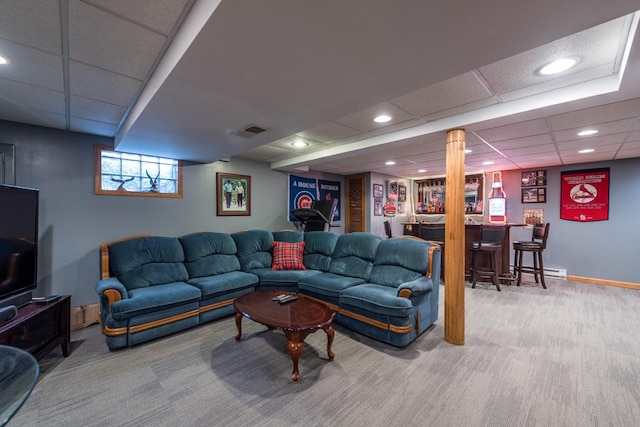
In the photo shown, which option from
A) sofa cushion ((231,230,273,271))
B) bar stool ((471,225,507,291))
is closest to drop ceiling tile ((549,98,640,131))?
bar stool ((471,225,507,291))

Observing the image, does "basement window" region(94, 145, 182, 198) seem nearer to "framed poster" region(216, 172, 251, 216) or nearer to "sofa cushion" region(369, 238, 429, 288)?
"framed poster" region(216, 172, 251, 216)

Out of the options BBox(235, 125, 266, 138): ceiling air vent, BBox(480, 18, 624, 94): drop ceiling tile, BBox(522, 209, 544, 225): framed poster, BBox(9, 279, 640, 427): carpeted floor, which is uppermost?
BBox(480, 18, 624, 94): drop ceiling tile

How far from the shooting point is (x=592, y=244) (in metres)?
5.16

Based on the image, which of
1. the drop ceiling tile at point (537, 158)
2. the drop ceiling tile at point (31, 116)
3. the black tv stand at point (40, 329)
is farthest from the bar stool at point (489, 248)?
the drop ceiling tile at point (31, 116)

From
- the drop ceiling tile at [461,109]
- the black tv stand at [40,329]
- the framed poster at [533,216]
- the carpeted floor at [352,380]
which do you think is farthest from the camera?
the framed poster at [533,216]

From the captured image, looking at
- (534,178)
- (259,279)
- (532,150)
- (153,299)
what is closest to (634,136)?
(532,150)

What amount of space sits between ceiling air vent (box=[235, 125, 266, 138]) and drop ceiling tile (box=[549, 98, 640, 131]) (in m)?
3.03

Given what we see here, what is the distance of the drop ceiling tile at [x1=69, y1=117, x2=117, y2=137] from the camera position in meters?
2.88

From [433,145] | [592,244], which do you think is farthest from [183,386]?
[592,244]

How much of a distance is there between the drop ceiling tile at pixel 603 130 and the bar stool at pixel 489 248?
5.62 ft

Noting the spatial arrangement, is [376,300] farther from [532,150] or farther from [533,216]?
[533,216]

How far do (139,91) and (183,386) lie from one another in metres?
2.41

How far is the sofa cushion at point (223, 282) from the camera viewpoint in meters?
3.26

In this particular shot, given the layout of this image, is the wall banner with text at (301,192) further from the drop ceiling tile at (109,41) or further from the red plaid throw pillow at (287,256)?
the drop ceiling tile at (109,41)
